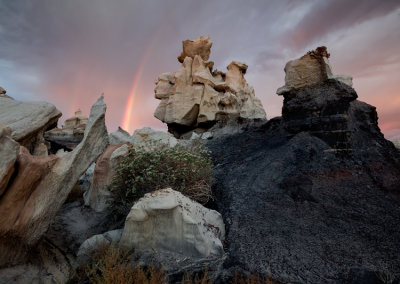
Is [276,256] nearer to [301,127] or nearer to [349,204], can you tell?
[349,204]

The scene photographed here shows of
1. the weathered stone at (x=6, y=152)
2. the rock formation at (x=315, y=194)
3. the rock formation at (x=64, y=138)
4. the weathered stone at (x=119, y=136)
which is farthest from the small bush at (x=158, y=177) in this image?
the rock formation at (x=64, y=138)

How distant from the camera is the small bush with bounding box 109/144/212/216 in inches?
205

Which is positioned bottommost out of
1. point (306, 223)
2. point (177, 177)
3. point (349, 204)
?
point (306, 223)

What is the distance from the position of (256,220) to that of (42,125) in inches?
169

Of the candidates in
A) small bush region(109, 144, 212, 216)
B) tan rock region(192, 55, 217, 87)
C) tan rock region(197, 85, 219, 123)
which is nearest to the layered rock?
small bush region(109, 144, 212, 216)

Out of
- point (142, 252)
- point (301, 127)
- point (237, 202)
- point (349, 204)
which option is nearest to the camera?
point (142, 252)

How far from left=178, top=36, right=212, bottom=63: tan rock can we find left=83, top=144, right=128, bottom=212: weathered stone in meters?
27.6

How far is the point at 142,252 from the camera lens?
3760mm

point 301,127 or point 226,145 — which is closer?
point 301,127

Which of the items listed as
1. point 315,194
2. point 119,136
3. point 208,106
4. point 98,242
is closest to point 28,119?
point 98,242

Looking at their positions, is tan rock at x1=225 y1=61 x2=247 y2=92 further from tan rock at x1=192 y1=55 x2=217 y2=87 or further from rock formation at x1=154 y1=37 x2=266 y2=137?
tan rock at x1=192 y1=55 x2=217 y2=87

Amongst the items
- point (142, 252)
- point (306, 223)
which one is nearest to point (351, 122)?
point (306, 223)

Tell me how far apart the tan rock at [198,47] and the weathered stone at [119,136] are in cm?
2118

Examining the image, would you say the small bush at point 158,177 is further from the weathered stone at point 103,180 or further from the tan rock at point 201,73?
the tan rock at point 201,73
